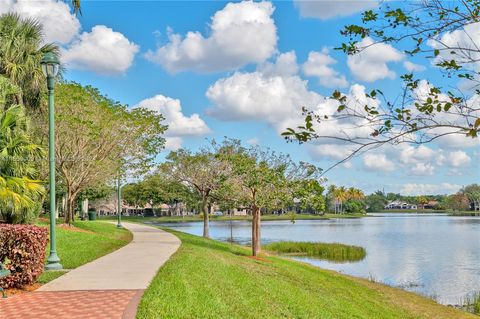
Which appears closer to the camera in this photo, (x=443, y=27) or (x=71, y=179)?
(x=443, y=27)

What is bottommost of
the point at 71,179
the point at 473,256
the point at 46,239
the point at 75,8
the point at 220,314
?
the point at 473,256

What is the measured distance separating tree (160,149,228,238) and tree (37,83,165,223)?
4977 mm

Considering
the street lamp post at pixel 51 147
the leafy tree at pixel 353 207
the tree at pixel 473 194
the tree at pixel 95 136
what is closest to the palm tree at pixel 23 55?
the tree at pixel 95 136

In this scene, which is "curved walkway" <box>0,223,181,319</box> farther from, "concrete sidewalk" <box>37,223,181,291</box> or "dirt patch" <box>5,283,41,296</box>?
"dirt patch" <box>5,283,41,296</box>

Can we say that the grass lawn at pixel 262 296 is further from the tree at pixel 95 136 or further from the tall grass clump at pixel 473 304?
the tree at pixel 95 136

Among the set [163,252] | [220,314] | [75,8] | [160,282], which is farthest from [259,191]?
[75,8]

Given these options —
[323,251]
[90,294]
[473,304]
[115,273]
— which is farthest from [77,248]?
[323,251]

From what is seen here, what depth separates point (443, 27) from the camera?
15.5 feet

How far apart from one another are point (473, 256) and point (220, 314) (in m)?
27.3

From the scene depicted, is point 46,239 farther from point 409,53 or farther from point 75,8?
point 409,53

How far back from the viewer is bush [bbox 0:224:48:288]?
993 cm

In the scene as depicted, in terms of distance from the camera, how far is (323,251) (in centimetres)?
3297

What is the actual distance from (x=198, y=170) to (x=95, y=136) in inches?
395

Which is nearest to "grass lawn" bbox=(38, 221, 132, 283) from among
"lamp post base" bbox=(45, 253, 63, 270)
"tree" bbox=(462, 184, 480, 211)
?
"lamp post base" bbox=(45, 253, 63, 270)
